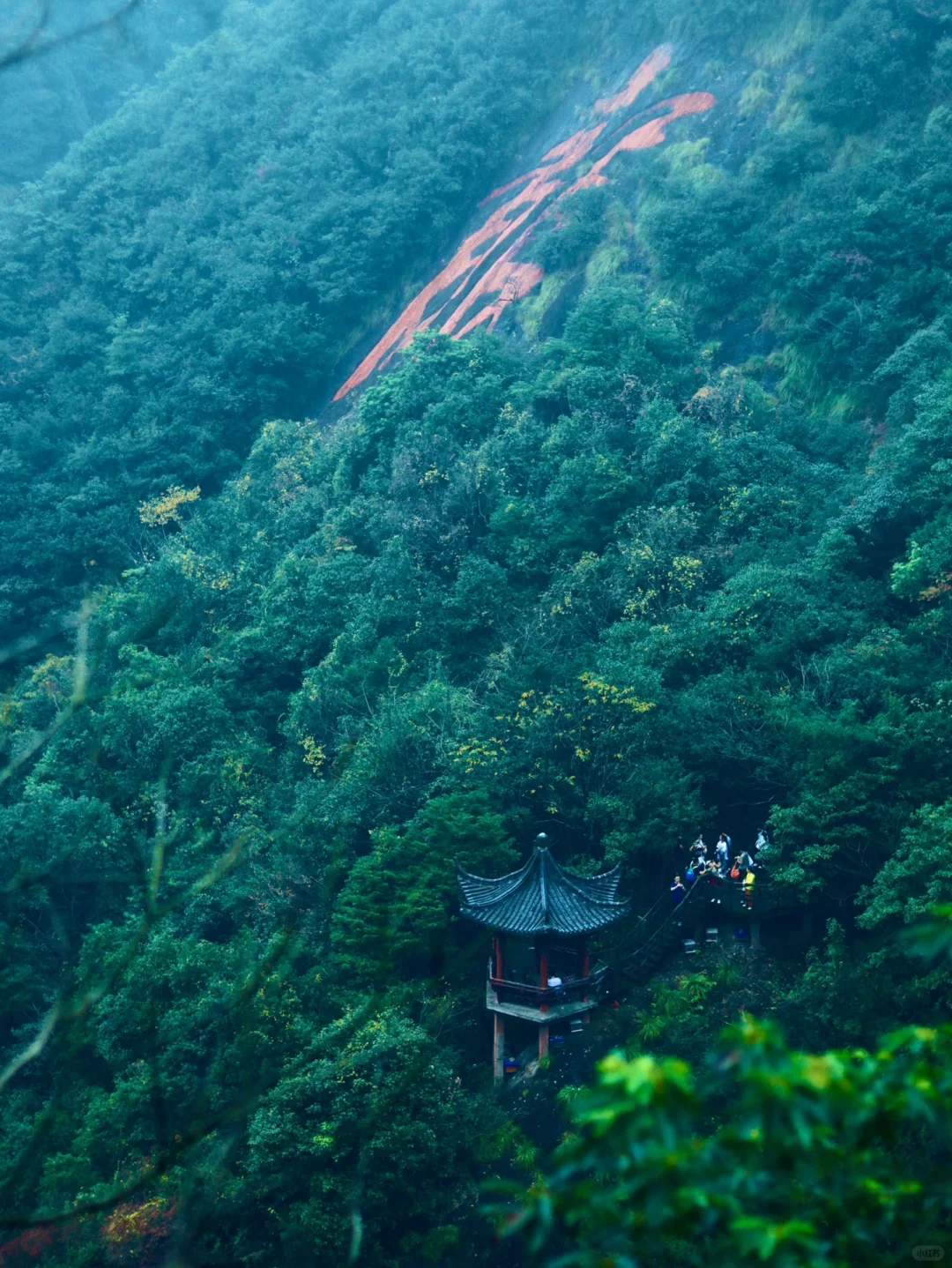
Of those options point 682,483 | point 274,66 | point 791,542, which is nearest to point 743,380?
point 682,483

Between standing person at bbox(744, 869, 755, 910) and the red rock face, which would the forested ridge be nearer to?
standing person at bbox(744, 869, 755, 910)

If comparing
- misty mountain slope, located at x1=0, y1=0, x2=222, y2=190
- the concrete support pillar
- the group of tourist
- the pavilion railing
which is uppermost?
misty mountain slope, located at x1=0, y1=0, x2=222, y2=190

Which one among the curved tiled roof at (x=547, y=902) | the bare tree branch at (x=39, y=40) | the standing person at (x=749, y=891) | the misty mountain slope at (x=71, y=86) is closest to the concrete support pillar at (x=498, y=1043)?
the curved tiled roof at (x=547, y=902)

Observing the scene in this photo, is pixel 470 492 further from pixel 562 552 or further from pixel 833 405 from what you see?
pixel 833 405

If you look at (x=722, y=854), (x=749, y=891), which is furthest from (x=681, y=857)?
(x=749, y=891)

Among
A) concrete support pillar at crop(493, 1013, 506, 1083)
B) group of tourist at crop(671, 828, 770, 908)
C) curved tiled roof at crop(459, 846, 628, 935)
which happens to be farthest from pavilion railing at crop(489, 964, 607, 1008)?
group of tourist at crop(671, 828, 770, 908)

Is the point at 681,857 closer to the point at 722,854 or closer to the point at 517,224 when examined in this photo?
the point at 722,854
